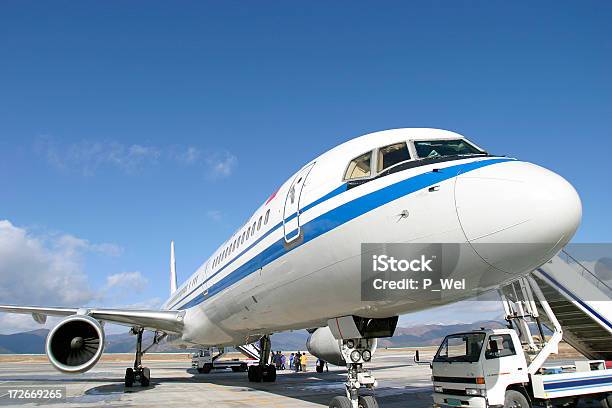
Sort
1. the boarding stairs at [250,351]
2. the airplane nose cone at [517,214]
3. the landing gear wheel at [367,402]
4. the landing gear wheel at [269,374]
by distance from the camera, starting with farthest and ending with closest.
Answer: the boarding stairs at [250,351], the landing gear wheel at [269,374], the landing gear wheel at [367,402], the airplane nose cone at [517,214]

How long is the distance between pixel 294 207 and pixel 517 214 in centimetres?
401

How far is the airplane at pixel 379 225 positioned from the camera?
5496 mm

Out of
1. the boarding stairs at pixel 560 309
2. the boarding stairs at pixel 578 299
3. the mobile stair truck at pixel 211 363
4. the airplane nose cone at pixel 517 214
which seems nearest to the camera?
the airplane nose cone at pixel 517 214

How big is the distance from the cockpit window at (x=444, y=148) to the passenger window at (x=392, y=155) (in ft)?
0.59

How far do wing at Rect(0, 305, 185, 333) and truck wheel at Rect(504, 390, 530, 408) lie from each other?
1149cm

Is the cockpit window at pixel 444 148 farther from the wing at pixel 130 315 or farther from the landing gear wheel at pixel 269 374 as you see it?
the landing gear wheel at pixel 269 374

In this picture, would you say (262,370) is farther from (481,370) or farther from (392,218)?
(392,218)

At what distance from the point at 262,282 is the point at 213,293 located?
4.86 metres

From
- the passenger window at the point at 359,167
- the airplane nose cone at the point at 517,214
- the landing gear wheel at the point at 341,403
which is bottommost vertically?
the landing gear wheel at the point at 341,403

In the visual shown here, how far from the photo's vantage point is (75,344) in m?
12.7

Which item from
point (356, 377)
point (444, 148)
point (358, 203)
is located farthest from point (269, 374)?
point (444, 148)

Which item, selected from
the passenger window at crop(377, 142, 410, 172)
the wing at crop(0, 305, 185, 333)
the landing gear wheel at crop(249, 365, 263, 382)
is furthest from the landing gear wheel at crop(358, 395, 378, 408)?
the landing gear wheel at crop(249, 365, 263, 382)

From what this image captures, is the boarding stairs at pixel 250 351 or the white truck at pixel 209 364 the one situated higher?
the boarding stairs at pixel 250 351

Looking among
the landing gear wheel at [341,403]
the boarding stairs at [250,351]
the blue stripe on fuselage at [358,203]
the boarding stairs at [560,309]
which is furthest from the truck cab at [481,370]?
the boarding stairs at [250,351]
